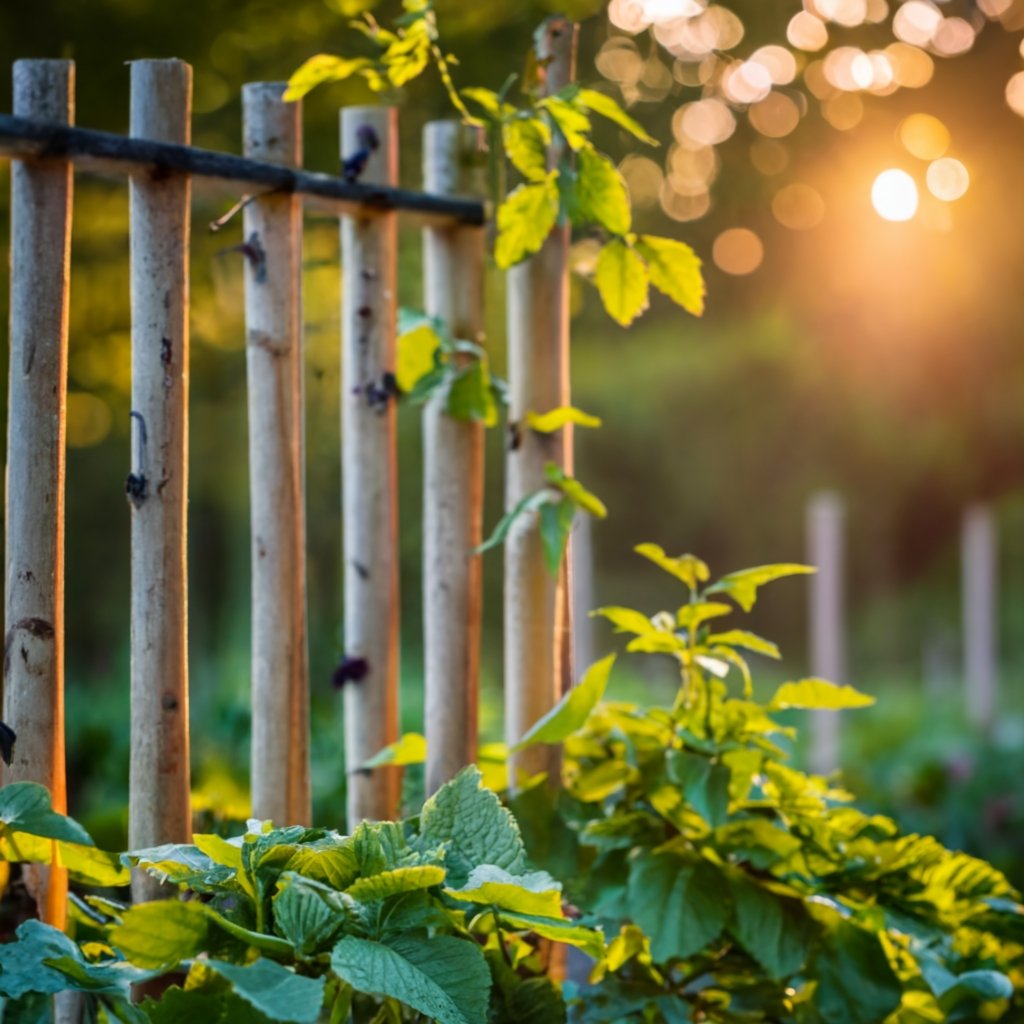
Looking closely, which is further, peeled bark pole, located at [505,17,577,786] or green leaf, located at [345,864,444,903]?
peeled bark pole, located at [505,17,577,786]

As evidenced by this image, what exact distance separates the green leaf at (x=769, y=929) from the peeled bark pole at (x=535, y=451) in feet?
1.41

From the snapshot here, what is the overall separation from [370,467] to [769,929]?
841 mm

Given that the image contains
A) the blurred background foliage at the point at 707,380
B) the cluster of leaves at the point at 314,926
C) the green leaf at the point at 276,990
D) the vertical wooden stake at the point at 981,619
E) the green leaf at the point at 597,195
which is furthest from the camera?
the vertical wooden stake at the point at 981,619

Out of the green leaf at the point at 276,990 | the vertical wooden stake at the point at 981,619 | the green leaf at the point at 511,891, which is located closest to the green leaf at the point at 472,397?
the green leaf at the point at 511,891

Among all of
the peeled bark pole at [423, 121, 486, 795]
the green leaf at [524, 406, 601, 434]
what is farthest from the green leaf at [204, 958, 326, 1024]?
the green leaf at [524, 406, 601, 434]

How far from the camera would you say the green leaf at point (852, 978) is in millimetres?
1627

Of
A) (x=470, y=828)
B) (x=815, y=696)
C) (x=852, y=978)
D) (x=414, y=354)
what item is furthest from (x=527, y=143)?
(x=852, y=978)

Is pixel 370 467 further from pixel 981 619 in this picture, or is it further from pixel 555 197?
pixel 981 619

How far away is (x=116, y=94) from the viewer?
2.95 meters

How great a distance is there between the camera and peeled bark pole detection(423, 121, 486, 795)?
1.93 meters

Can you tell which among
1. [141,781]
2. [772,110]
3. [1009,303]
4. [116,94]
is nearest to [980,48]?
[772,110]

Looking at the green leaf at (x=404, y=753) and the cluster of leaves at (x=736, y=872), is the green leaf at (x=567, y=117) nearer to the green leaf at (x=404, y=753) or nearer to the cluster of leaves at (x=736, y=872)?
the cluster of leaves at (x=736, y=872)

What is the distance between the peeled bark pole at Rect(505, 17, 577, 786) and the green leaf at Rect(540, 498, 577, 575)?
0.07 m

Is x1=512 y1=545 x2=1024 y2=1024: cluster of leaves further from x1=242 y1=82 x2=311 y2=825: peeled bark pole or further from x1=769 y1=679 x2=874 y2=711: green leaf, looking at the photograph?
x1=242 y1=82 x2=311 y2=825: peeled bark pole
